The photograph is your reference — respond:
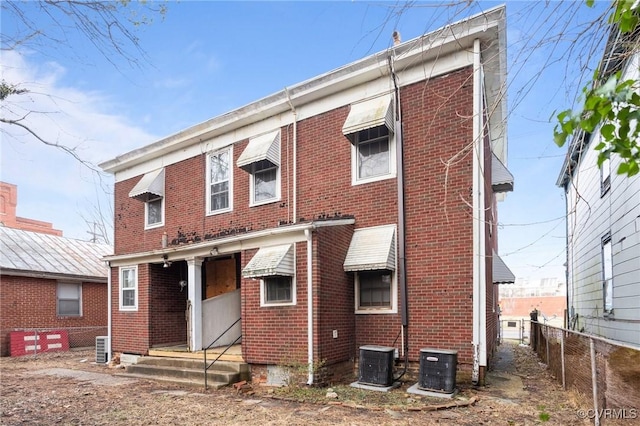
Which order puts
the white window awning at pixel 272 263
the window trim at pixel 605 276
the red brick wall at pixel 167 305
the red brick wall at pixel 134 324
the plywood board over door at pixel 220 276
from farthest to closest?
the plywood board over door at pixel 220 276 < the red brick wall at pixel 167 305 < the red brick wall at pixel 134 324 < the window trim at pixel 605 276 < the white window awning at pixel 272 263

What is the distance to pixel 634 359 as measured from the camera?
13.8 feet

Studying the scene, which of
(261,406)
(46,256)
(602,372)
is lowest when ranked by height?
(261,406)

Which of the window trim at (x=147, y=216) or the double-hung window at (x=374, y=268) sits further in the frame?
the window trim at (x=147, y=216)

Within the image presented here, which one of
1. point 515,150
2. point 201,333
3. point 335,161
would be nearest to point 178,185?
point 201,333

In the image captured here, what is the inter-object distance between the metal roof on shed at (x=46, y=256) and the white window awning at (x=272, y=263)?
39.1 feet

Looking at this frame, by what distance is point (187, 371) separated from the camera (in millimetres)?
10000

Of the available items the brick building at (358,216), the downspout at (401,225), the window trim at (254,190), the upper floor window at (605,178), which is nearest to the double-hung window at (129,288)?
the brick building at (358,216)

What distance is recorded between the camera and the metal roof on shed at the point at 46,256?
57.0 ft

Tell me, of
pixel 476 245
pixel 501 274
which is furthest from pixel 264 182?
pixel 501 274

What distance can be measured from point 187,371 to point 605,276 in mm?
10719

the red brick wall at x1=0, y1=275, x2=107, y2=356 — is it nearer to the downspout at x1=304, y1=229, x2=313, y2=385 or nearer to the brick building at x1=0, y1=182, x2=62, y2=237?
the downspout at x1=304, y1=229, x2=313, y2=385

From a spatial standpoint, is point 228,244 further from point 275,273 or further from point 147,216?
point 147,216

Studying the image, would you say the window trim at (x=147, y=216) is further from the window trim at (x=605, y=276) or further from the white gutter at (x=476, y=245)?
the window trim at (x=605, y=276)

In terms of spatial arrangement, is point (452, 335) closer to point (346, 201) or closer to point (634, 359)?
point (346, 201)
